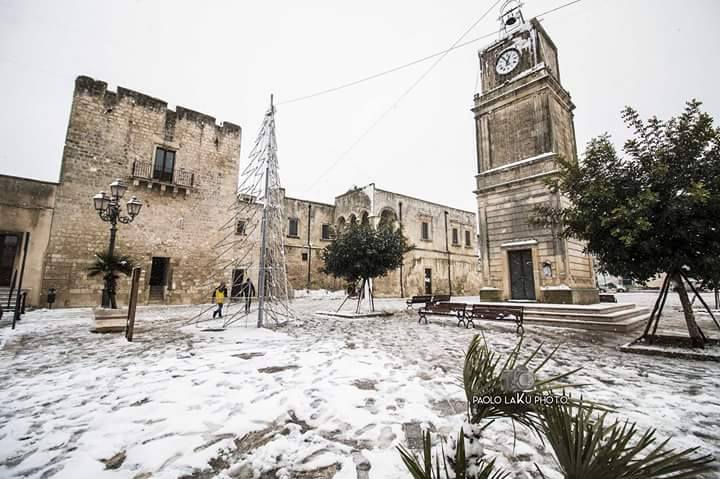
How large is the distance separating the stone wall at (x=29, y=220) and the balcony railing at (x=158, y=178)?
3680 millimetres

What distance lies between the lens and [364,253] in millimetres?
12828

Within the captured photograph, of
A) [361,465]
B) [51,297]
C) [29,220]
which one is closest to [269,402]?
[361,465]

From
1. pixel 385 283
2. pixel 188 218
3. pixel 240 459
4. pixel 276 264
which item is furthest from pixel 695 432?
pixel 385 283

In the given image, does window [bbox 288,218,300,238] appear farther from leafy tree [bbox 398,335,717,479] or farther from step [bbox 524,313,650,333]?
leafy tree [bbox 398,335,717,479]

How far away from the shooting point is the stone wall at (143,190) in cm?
1381

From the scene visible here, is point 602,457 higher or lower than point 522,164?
lower

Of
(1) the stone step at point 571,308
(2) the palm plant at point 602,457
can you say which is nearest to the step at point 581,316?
(1) the stone step at point 571,308

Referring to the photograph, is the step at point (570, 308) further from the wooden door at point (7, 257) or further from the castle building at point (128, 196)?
the wooden door at point (7, 257)

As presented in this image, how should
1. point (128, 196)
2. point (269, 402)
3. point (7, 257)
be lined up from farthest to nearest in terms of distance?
1. point (128, 196)
2. point (7, 257)
3. point (269, 402)

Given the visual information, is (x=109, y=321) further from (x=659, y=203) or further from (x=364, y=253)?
(x=659, y=203)

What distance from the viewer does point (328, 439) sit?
2680 mm

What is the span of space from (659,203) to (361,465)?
6708 millimetres

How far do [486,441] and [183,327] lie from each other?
334 inches

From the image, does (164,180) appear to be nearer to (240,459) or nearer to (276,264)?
(276,264)
